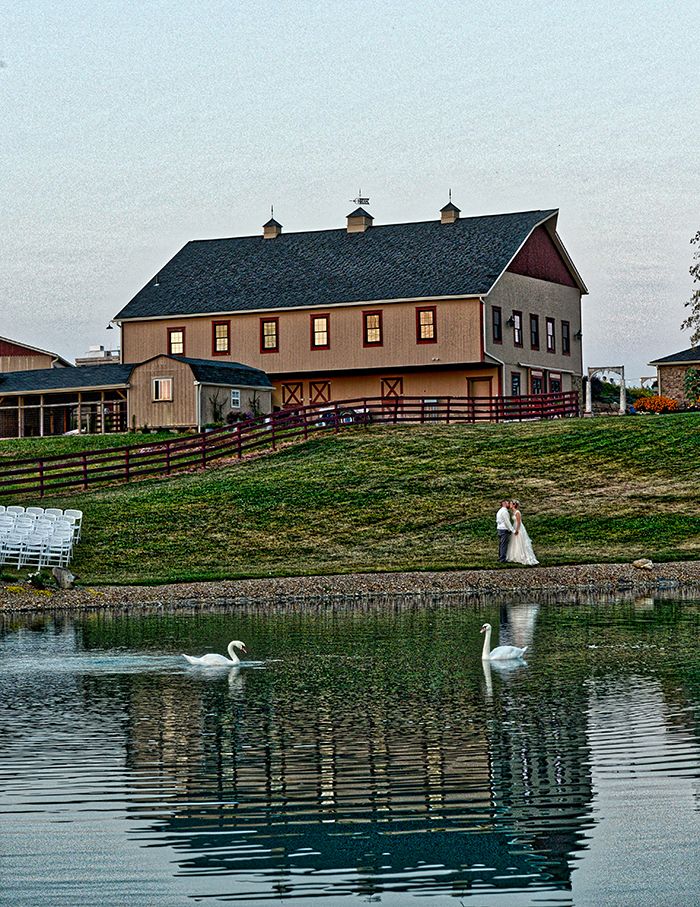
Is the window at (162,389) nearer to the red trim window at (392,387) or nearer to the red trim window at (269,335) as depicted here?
the red trim window at (269,335)

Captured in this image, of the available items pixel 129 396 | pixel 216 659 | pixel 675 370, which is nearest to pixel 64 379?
pixel 129 396

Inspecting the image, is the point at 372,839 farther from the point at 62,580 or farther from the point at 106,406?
the point at 106,406

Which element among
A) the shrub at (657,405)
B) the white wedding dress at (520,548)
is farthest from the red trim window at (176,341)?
the white wedding dress at (520,548)

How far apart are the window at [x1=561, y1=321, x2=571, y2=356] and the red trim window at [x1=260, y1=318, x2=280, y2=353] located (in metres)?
13.7

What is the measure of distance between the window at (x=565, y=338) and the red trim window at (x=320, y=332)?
11874 mm

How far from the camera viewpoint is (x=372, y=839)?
8078 millimetres

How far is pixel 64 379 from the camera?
59.0 m

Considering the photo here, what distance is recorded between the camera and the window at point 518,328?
58.6 m

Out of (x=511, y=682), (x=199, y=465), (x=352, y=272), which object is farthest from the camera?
(x=352, y=272)

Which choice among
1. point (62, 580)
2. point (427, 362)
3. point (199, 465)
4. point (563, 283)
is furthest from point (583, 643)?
point (563, 283)

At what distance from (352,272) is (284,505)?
Answer: 83.1ft

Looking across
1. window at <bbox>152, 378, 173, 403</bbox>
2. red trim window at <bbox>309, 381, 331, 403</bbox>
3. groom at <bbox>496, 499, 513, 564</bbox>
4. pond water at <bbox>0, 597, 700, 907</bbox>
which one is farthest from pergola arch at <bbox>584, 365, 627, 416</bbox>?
pond water at <bbox>0, 597, 700, 907</bbox>

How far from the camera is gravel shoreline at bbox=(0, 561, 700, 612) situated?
81.3 feet

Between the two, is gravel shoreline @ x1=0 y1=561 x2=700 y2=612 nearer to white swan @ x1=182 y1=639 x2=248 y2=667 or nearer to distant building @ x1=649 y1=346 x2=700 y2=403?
white swan @ x1=182 y1=639 x2=248 y2=667
